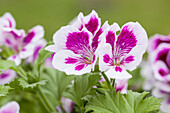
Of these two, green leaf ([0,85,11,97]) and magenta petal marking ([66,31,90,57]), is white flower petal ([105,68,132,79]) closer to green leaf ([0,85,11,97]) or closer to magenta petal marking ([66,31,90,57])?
magenta petal marking ([66,31,90,57])

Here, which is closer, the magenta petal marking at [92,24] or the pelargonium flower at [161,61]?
the magenta petal marking at [92,24]

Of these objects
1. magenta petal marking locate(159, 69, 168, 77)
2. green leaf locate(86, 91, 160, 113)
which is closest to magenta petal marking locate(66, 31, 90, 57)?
green leaf locate(86, 91, 160, 113)

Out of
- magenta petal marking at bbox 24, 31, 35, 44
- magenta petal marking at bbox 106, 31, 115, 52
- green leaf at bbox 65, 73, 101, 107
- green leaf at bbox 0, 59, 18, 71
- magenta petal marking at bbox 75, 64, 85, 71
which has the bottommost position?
green leaf at bbox 65, 73, 101, 107

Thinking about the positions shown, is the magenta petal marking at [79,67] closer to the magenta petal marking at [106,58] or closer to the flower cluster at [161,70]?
the magenta petal marking at [106,58]

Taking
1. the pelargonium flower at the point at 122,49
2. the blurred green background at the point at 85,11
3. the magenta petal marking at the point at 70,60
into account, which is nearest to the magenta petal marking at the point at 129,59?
the pelargonium flower at the point at 122,49

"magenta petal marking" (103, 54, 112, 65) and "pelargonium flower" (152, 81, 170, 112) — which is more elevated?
"magenta petal marking" (103, 54, 112, 65)

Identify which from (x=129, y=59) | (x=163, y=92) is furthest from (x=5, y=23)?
(x=163, y=92)

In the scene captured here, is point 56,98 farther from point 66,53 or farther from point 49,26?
point 49,26
